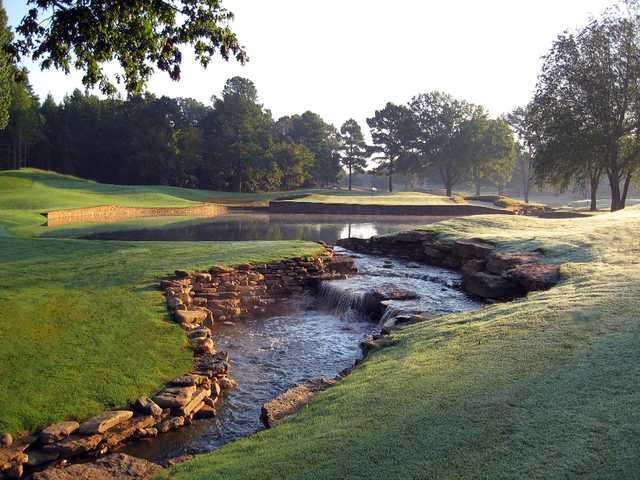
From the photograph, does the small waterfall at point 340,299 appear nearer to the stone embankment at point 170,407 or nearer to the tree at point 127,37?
the stone embankment at point 170,407

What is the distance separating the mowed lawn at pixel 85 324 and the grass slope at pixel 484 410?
255cm

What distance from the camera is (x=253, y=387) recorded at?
8.26m

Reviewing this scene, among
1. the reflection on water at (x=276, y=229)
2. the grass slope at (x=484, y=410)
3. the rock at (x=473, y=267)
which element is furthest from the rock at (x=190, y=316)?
the reflection on water at (x=276, y=229)

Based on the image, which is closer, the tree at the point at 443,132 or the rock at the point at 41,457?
the rock at the point at 41,457

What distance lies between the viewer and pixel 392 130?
2997 inches

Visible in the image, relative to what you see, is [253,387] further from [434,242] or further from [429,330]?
[434,242]

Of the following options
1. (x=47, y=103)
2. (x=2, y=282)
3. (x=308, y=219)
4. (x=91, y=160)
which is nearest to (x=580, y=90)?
(x=308, y=219)

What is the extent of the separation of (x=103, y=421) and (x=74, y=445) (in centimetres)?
45

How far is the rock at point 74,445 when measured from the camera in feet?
19.6

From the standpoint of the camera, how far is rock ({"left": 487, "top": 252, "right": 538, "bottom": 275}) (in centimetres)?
1341

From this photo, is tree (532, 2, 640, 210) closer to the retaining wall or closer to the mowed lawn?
the retaining wall

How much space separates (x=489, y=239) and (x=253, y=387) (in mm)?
11501

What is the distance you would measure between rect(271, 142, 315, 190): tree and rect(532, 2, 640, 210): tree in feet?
119

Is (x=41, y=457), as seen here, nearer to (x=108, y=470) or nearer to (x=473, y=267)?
(x=108, y=470)
